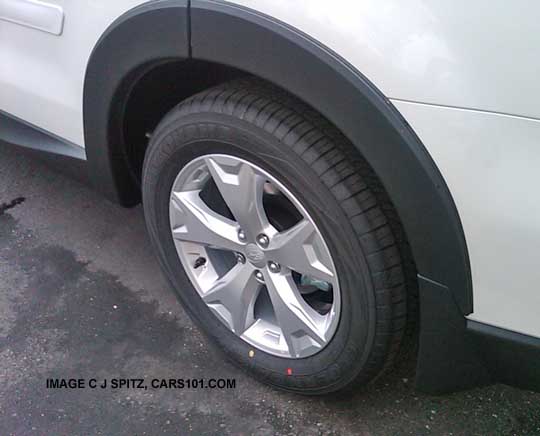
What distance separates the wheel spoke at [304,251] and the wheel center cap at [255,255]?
0.22ft


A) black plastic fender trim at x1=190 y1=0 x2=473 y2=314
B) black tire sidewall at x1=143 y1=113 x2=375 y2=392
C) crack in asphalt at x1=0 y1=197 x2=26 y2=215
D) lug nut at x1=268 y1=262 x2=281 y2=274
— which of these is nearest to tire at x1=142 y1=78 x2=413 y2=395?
black tire sidewall at x1=143 y1=113 x2=375 y2=392

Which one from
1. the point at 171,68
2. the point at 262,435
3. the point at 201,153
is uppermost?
the point at 171,68

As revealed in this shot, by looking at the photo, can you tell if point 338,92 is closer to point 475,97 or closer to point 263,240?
point 475,97

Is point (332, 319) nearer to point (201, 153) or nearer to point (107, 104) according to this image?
point (201, 153)

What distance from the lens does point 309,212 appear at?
64.5 inches

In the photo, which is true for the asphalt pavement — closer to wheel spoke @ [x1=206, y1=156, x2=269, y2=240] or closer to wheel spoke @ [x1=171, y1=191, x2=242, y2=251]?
wheel spoke @ [x1=171, y1=191, x2=242, y2=251]

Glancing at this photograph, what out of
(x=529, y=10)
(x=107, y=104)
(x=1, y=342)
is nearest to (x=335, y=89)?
(x=529, y=10)

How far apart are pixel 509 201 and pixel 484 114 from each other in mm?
183

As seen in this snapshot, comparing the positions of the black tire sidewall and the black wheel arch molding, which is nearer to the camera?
the black wheel arch molding

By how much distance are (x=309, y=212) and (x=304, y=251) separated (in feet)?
0.40

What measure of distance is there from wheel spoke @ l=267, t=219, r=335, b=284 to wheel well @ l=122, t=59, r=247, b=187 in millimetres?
466

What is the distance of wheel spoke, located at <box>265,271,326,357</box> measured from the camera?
1.82 meters

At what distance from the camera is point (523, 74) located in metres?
1.22

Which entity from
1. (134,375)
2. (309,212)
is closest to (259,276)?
(309,212)
